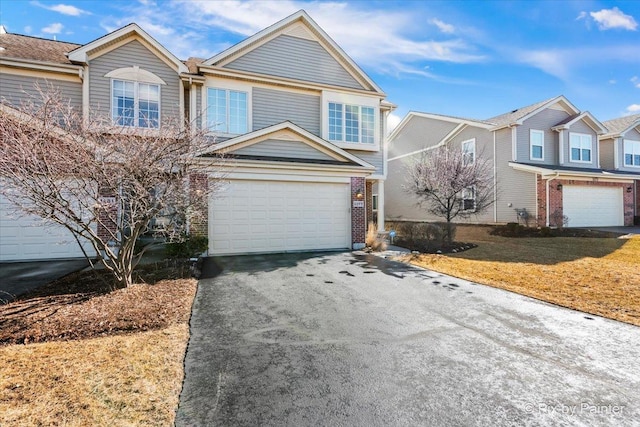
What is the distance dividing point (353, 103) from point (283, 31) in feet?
13.9

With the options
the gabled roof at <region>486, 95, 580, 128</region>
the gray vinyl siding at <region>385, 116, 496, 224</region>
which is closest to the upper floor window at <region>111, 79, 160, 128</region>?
the gray vinyl siding at <region>385, 116, 496, 224</region>

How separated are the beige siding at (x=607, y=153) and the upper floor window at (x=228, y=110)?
25870 mm

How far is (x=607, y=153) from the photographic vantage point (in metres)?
23.4

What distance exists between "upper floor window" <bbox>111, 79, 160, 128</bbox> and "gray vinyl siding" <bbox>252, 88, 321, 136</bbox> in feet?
12.0

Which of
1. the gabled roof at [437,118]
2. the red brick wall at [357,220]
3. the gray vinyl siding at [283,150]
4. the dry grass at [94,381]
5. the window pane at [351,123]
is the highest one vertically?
the gabled roof at [437,118]

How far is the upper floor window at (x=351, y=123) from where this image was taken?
14227 millimetres

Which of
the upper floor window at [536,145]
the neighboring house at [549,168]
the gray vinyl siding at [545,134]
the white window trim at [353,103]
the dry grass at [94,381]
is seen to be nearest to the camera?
the dry grass at [94,381]

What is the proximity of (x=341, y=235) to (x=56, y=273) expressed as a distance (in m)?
8.59

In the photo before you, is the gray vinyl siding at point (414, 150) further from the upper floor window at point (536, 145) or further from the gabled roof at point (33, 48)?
the gabled roof at point (33, 48)

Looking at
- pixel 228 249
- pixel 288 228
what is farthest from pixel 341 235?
pixel 228 249

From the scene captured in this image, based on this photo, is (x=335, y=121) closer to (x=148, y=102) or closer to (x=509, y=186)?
(x=148, y=102)

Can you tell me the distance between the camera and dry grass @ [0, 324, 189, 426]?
2723 mm

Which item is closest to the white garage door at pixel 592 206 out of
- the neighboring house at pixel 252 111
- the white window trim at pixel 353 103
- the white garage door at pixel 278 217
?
the white window trim at pixel 353 103

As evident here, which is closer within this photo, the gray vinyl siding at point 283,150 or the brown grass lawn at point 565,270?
the brown grass lawn at point 565,270
